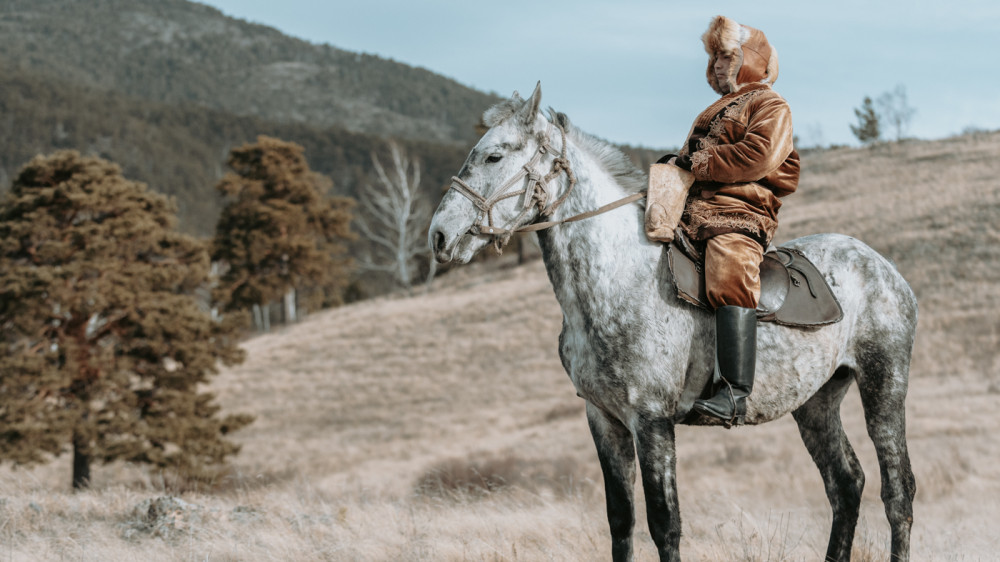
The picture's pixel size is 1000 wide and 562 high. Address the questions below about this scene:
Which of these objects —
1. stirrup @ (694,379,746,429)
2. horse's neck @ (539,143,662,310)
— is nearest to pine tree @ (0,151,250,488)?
horse's neck @ (539,143,662,310)

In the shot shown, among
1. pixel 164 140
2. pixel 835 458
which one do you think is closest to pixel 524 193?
pixel 835 458

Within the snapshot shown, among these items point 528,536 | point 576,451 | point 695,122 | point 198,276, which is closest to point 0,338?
point 198,276

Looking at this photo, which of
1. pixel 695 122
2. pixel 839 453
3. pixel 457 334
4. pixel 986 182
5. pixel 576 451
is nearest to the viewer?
pixel 695 122

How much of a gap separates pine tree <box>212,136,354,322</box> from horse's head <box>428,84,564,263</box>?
122 ft

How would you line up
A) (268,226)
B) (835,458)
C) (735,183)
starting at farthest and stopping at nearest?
1. (268,226)
2. (835,458)
3. (735,183)

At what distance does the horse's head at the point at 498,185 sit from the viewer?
144 inches

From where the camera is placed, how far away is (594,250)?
390 centimetres

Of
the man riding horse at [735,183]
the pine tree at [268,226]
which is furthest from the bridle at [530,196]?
the pine tree at [268,226]

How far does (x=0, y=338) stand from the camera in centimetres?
1631

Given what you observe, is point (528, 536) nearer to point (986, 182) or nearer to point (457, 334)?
point (457, 334)

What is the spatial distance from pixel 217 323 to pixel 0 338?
4.54 meters

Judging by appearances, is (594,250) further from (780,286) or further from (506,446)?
(506,446)

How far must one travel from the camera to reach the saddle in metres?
3.91

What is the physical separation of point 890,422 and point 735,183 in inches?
75.4
